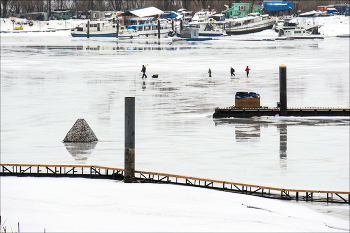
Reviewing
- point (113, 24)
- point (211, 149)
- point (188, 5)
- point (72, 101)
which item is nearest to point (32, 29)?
point (113, 24)

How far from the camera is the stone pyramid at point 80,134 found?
22688mm

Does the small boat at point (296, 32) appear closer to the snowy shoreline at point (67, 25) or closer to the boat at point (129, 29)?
the snowy shoreline at point (67, 25)

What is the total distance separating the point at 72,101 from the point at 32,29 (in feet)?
329

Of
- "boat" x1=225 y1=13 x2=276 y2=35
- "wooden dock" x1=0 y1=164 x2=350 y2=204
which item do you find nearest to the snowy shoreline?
"boat" x1=225 y1=13 x2=276 y2=35

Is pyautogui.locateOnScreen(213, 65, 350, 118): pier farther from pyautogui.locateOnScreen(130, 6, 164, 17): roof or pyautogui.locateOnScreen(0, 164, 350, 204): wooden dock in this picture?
pyautogui.locateOnScreen(130, 6, 164, 17): roof

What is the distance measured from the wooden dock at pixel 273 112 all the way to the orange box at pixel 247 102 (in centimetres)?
42

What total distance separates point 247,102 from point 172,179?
43.7 feet

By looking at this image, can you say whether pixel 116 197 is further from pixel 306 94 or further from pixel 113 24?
pixel 113 24

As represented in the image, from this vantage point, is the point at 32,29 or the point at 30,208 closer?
the point at 30,208

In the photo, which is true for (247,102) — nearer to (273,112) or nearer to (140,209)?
(273,112)

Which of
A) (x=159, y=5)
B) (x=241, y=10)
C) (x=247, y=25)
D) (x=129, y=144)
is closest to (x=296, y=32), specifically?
(x=247, y=25)

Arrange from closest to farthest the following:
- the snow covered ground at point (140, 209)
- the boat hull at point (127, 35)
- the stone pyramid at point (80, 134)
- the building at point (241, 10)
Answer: the snow covered ground at point (140, 209), the stone pyramid at point (80, 134), the boat hull at point (127, 35), the building at point (241, 10)

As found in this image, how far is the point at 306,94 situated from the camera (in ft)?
117

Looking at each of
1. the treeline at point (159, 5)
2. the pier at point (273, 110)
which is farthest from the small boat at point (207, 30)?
the pier at point (273, 110)
